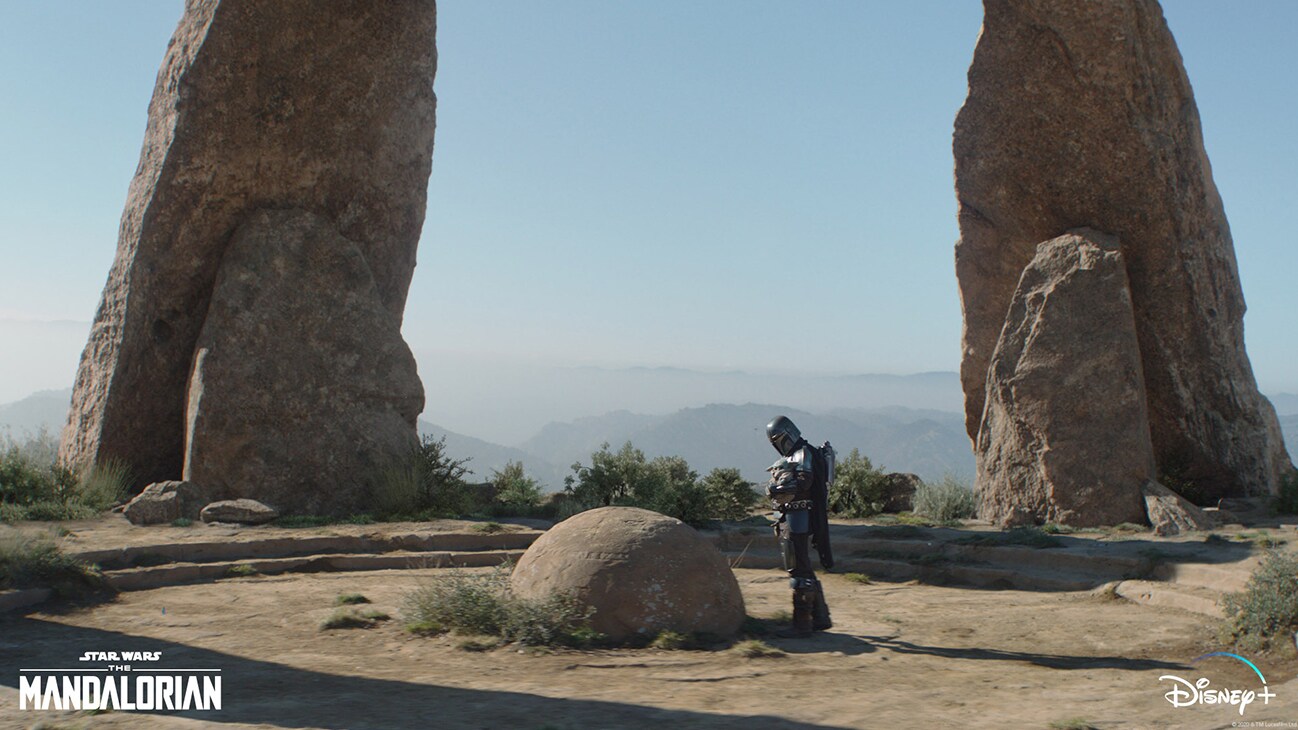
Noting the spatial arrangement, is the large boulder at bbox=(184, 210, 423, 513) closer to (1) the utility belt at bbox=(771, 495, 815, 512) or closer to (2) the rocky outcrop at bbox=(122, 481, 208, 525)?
(2) the rocky outcrop at bbox=(122, 481, 208, 525)

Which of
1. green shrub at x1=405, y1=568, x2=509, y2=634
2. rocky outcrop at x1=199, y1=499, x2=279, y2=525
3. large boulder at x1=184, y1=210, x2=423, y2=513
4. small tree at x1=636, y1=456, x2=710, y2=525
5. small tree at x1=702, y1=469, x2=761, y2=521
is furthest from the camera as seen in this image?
small tree at x1=702, y1=469, x2=761, y2=521

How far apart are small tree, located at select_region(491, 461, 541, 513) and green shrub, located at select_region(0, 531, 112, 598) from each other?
618cm

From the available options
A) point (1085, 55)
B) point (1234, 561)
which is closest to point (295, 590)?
point (1234, 561)

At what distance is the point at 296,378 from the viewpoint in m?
13.7

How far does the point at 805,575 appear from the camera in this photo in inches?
312

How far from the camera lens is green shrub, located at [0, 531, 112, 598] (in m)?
8.48

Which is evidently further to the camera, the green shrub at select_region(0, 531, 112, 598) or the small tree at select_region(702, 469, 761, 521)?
the small tree at select_region(702, 469, 761, 521)

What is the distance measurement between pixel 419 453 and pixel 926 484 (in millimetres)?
7963

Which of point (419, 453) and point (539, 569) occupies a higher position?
point (419, 453)

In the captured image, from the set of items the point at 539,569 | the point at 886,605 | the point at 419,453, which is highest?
the point at 419,453

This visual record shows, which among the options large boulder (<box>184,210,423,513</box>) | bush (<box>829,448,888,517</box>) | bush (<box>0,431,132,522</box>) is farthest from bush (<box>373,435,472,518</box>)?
bush (<box>829,448,888,517</box>)

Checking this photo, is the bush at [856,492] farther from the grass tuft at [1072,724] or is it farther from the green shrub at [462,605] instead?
Answer: the grass tuft at [1072,724]

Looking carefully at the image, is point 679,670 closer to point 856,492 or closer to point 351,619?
point 351,619

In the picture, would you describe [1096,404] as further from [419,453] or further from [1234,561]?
[419,453]
